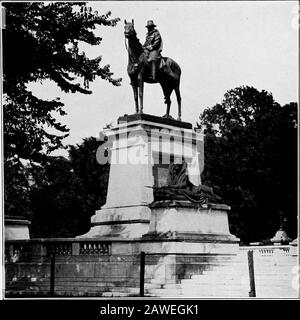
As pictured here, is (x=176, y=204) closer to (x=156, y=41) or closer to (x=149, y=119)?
(x=149, y=119)

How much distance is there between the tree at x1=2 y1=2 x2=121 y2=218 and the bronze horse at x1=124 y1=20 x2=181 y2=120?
6731 mm

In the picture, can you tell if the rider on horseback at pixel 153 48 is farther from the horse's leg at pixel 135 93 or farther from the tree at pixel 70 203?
the tree at pixel 70 203

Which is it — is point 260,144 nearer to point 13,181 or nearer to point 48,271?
point 48,271

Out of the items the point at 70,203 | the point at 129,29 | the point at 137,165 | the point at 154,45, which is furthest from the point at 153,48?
the point at 70,203

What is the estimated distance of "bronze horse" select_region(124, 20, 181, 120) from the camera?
27.2m

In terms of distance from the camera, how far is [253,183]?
53156 millimetres

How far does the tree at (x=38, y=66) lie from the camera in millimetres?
17891

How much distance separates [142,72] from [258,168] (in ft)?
88.9

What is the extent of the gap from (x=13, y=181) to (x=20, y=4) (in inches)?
204

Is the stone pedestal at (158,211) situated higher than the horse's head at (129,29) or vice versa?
the horse's head at (129,29)

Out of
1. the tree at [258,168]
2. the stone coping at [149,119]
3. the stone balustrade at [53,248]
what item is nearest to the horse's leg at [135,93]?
the stone coping at [149,119]

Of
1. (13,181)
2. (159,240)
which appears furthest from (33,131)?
(159,240)

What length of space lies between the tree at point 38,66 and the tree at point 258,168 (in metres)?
30.5

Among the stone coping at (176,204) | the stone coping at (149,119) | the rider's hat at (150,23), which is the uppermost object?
the rider's hat at (150,23)
